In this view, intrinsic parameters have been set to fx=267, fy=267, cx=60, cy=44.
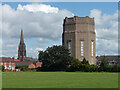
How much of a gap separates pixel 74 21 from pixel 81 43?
35.4 ft

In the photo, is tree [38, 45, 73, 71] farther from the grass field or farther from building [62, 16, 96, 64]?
the grass field

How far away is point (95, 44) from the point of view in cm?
A: 12669

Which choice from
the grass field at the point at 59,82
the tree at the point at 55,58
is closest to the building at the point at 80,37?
the tree at the point at 55,58

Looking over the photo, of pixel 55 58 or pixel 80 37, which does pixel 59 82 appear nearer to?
pixel 55 58

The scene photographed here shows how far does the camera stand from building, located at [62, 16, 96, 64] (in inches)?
4791

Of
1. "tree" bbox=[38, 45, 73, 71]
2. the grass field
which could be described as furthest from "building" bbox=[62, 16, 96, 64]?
the grass field

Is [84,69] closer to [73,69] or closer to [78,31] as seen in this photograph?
[73,69]

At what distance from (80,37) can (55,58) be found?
139 feet

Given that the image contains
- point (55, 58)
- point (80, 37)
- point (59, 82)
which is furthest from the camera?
point (80, 37)

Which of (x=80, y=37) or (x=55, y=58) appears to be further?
(x=80, y=37)

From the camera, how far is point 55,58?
269 ft

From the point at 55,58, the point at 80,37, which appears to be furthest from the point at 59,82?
the point at 80,37

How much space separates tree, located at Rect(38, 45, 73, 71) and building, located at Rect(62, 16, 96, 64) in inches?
1495

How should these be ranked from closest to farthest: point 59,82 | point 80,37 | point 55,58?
point 59,82 → point 55,58 → point 80,37
